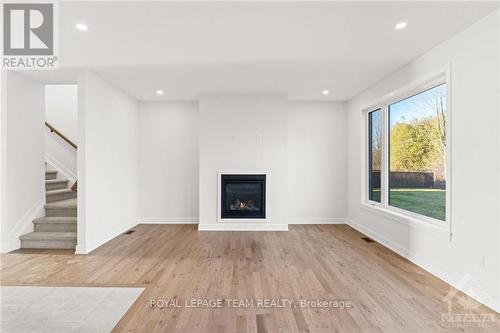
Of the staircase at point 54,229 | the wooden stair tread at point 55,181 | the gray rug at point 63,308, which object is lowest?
the gray rug at point 63,308

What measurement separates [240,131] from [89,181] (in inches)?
104

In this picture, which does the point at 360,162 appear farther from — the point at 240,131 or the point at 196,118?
the point at 196,118

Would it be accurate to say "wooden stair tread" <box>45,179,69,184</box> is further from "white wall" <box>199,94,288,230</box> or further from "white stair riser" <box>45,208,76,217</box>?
"white wall" <box>199,94,288,230</box>

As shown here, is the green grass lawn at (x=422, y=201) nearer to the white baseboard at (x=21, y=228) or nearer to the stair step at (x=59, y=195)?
the white baseboard at (x=21, y=228)

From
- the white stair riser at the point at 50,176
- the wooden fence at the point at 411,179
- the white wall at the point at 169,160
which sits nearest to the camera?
the wooden fence at the point at 411,179

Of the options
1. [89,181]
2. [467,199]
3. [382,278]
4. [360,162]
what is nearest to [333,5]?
[467,199]

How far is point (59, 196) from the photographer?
507 cm

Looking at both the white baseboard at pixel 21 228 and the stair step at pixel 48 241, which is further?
the stair step at pixel 48 241

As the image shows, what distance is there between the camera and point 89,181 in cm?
395

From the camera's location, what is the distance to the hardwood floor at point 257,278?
7.14 feet

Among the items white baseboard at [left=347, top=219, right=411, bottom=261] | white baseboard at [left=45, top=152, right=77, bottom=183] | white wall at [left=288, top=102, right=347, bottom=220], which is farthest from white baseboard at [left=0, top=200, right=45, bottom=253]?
white baseboard at [left=347, top=219, right=411, bottom=261]

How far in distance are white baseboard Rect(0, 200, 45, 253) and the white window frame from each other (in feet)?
17.9

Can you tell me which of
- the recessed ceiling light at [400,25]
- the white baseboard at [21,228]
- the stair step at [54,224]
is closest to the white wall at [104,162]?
the stair step at [54,224]

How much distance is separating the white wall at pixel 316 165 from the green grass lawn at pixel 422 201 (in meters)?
1.56
